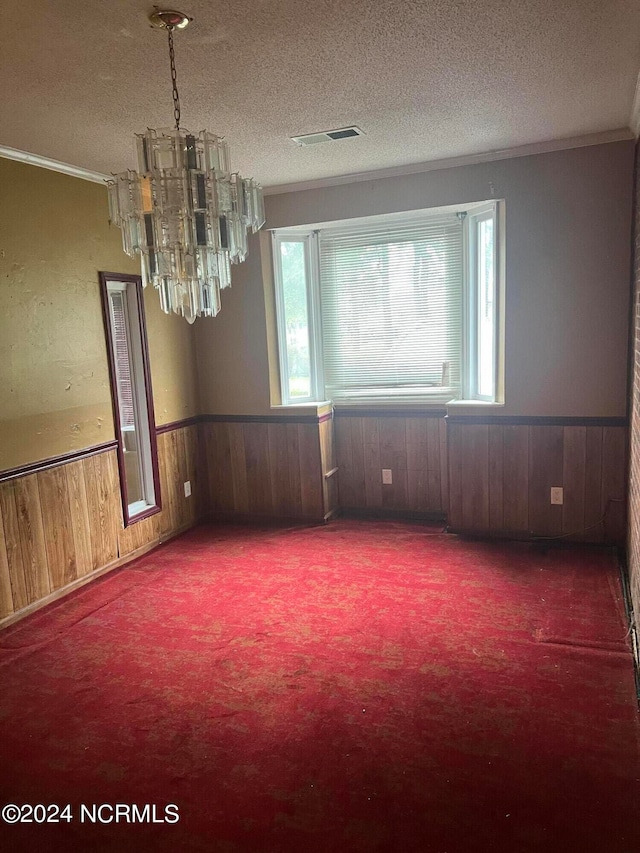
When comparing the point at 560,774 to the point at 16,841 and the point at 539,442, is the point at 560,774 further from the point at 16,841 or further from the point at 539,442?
the point at 539,442

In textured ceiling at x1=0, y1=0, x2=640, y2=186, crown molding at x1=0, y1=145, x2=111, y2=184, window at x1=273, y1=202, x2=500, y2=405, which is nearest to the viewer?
textured ceiling at x1=0, y1=0, x2=640, y2=186

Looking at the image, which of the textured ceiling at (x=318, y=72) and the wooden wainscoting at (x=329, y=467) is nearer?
the textured ceiling at (x=318, y=72)

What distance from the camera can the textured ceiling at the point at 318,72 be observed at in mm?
2088

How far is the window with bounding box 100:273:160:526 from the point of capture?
412 centimetres

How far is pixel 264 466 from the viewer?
4977mm

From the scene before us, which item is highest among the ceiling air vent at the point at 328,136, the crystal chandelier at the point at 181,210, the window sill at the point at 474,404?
the ceiling air vent at the point at 328,136

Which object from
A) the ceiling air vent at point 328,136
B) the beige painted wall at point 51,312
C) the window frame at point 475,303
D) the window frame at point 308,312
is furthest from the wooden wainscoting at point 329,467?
the ceiling air vent at point 328,136

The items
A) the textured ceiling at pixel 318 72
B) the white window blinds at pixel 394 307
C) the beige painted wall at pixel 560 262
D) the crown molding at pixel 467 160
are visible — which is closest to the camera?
the textured ceiling at pixel 318 72

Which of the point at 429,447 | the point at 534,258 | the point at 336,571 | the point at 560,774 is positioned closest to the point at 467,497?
the point at 429,447

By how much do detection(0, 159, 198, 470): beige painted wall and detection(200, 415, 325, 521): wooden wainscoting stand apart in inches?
46.7

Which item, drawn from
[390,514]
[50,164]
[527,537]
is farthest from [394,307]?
[50,164]

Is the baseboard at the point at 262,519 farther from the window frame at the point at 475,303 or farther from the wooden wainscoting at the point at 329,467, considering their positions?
the window frame at the point at 475,303

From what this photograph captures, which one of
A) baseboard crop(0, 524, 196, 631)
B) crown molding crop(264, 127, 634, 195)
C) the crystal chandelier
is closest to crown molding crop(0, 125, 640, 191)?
crown molding crop(264, 127, 634, 195)

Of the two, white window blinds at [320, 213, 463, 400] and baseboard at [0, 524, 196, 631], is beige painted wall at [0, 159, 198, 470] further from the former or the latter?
white window blinds at [320, 213, 463, 400]
